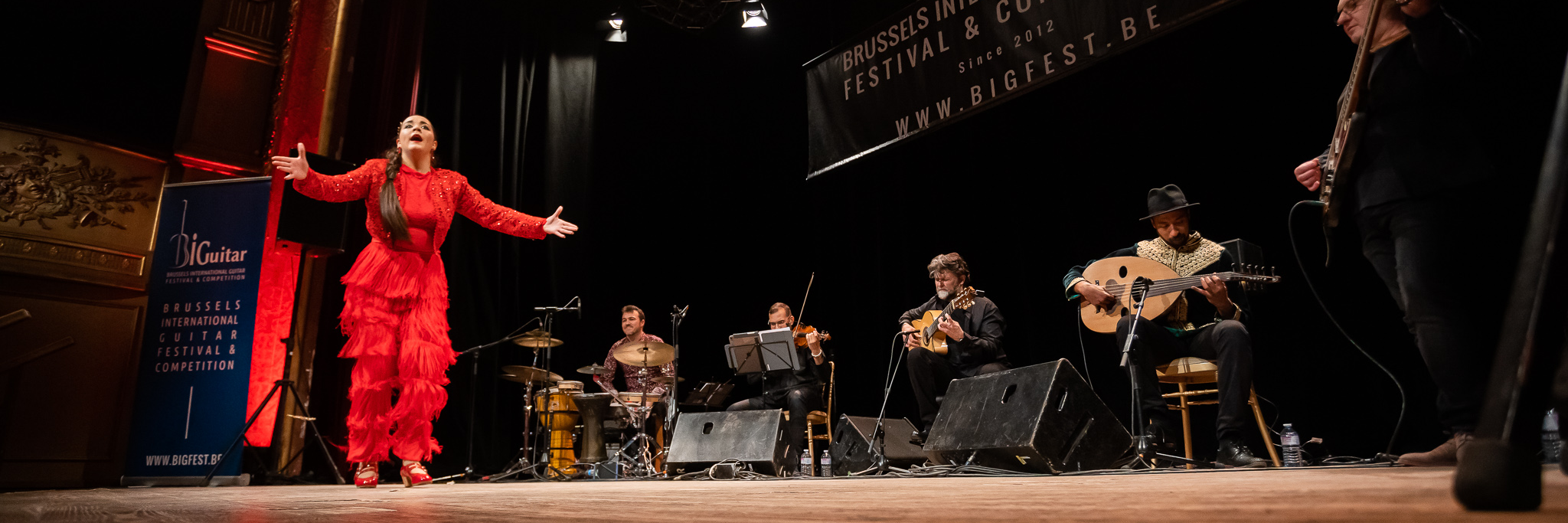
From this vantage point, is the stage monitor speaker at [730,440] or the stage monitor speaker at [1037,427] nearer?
the stage monitor speaker at [1037,427]

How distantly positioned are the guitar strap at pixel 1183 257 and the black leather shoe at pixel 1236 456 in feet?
2.01

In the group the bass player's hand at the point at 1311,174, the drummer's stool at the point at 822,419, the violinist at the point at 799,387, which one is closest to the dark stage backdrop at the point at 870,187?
the drummer's stool at the point at 822,419

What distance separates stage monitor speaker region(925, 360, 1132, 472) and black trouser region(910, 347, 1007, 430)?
141 centimetres

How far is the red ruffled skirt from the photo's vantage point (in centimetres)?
313

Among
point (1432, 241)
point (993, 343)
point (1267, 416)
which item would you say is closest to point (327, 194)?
point (993, 343)

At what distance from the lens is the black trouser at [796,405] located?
518cm

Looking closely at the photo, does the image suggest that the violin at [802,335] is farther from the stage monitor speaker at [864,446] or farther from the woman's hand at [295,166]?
the woman's hand at [295,166]

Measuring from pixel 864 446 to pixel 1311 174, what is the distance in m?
2.85

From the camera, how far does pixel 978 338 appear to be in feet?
15.0

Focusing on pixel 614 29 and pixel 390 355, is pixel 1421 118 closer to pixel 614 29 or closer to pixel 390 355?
pixel 390 355

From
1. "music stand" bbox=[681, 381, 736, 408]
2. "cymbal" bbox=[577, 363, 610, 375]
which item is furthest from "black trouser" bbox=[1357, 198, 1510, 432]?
"cymbal" bbox=[577, 363, 610, 375]

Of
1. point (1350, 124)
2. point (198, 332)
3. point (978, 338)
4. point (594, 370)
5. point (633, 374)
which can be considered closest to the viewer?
point (1350, 124)

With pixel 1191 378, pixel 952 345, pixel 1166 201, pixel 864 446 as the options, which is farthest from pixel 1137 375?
pixel 864 446

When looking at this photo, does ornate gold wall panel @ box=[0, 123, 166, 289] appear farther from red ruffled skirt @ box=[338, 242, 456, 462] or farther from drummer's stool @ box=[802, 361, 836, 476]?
drummer's stool @ box=[802, 361, 836, 476]
